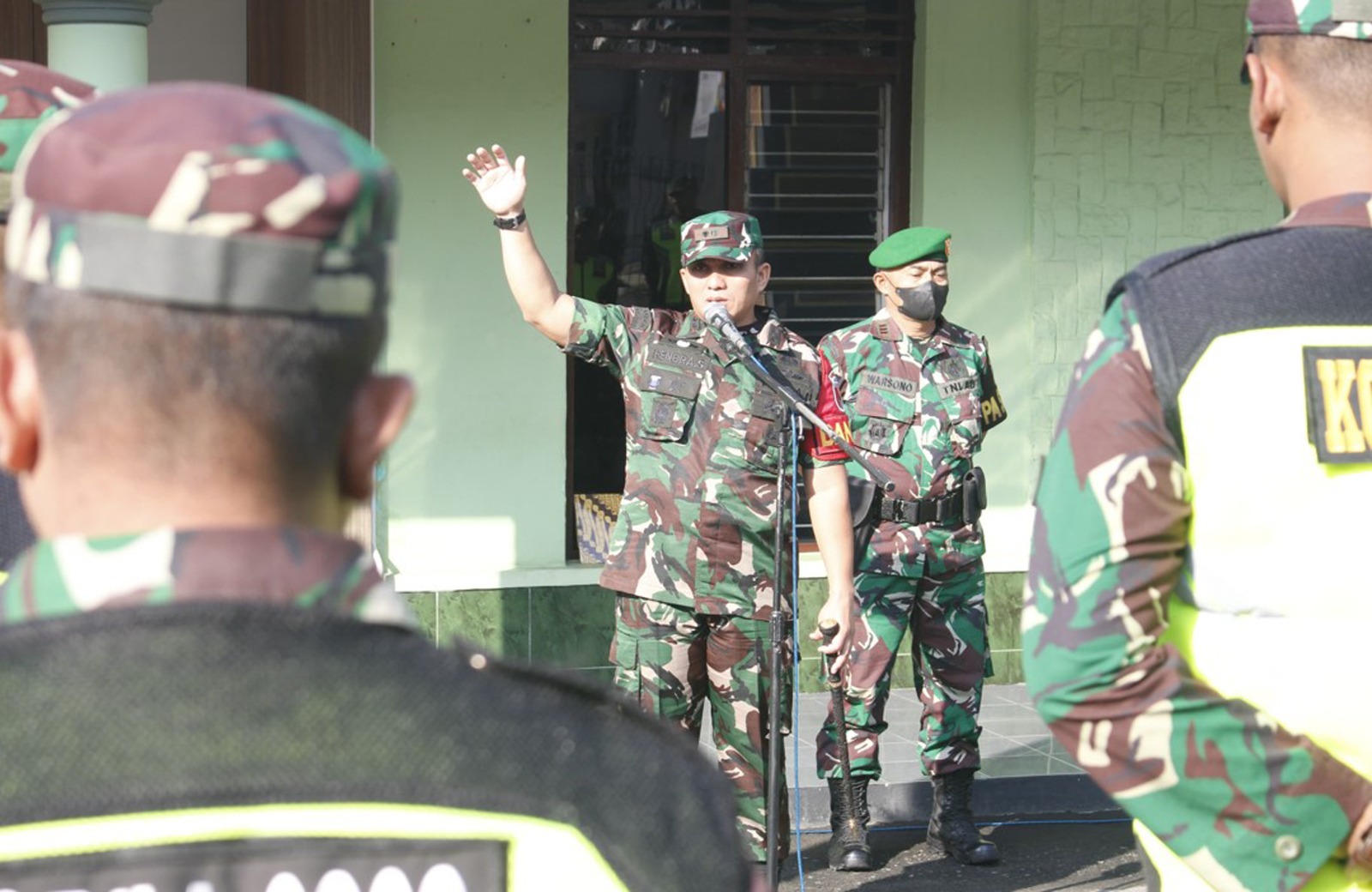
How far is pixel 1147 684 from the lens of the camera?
1910mm

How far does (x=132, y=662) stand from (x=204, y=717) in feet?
0.16

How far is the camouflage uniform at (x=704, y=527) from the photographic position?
5.23 metres

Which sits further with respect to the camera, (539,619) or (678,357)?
(539,619)

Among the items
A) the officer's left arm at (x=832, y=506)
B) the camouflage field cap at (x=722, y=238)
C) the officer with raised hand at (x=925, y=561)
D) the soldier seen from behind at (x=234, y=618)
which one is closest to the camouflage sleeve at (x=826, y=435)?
the officer's left arm at (x=832, y=506)

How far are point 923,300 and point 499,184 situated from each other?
165 cm

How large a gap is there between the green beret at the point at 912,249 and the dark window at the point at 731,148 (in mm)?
1890

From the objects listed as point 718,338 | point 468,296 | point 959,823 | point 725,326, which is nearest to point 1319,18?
point 725,326

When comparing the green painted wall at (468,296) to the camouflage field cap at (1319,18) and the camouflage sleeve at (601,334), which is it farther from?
the camouflage field cap at (1319,18)

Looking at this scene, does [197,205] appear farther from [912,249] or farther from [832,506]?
[912,249]

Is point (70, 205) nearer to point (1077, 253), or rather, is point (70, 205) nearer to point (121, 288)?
point (121, 288)

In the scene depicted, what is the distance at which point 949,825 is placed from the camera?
6164 mm

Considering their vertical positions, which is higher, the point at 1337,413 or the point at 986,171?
the point at 986,171

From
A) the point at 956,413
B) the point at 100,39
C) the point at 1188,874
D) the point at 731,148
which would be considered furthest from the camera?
the point at 731,148

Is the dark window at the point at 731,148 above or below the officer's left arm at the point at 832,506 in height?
above
